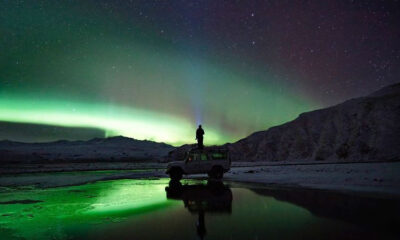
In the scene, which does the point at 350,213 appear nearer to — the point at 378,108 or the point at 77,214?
the point at 77,214

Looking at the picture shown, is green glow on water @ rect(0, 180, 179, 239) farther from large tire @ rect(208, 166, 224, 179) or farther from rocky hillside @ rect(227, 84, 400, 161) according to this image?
rocky hillside @ rect(227, 84, 400, 161)

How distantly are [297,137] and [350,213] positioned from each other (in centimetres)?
6298

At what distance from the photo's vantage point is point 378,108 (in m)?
53.6

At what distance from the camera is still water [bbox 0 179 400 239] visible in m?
6.24

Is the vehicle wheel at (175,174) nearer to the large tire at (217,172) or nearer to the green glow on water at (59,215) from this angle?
the large tire at (217,172)

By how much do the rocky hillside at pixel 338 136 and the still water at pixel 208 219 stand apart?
36582 millimetres

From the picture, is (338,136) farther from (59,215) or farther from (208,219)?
(59,215)

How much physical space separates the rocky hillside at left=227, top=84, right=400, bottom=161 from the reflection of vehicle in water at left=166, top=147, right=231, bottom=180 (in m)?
28.6

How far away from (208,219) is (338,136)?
186 ft

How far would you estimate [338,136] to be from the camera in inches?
2254

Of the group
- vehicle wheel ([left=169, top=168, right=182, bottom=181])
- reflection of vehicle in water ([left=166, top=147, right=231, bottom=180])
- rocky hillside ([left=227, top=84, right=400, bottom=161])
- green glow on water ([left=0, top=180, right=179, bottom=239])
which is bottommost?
green glow on water ([left=0, top=180, right=179, bottom=239])

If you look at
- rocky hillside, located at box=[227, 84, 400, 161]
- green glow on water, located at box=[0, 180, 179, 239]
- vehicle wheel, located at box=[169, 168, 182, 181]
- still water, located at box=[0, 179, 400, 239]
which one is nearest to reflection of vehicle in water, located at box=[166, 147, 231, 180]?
vehicle wheel, located at box=[169, 168, 182, 181]

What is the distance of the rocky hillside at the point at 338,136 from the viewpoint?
4639 centimetres

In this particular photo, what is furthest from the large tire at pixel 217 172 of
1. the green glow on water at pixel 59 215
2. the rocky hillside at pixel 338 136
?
the rocky hillside at pixel 338 136
